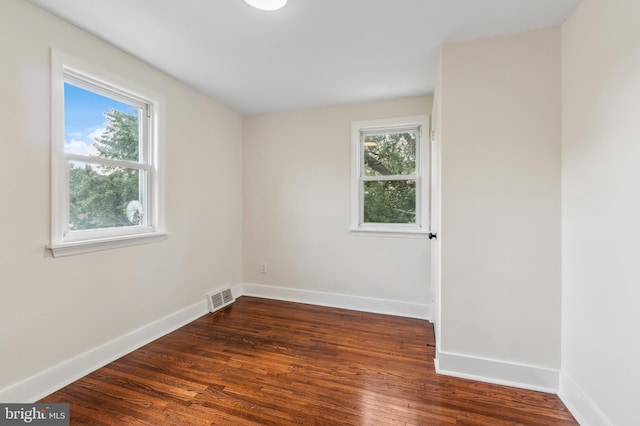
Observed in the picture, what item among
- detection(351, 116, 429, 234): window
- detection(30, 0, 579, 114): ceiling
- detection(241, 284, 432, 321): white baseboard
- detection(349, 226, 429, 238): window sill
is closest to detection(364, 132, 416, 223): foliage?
detection(351, 116, 429, 234): window

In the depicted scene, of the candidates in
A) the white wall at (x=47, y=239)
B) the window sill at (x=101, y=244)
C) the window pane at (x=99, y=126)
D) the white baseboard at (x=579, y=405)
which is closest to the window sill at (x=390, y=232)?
the white baseboard at (x=579, y=405)

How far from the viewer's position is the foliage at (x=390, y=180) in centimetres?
331

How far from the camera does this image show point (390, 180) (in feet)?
11.0

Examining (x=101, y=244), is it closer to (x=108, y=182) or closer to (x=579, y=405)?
(x=108, y=182)

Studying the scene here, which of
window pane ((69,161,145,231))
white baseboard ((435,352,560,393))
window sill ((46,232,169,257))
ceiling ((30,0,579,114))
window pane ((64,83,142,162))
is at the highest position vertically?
ceiling ((30,0,579,114))

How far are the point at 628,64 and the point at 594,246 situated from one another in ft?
2.98

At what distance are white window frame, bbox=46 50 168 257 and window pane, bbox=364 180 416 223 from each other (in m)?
2.21

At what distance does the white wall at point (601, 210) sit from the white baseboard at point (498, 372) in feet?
0.38

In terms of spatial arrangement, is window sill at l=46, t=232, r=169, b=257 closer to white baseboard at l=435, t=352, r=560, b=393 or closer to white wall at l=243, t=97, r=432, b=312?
white wall at l=243, t=97, r=432, b=312

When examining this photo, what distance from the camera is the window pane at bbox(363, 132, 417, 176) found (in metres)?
3.31

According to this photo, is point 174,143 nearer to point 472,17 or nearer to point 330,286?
point 330,286

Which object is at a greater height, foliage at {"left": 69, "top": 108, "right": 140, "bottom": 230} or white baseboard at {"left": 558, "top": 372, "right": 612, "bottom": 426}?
foliage at {"left": 69, "top": 108, "right": 140, "bottom": 230}

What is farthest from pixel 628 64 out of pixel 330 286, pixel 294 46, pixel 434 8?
pixel 330 286

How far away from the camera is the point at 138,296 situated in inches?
97.3
